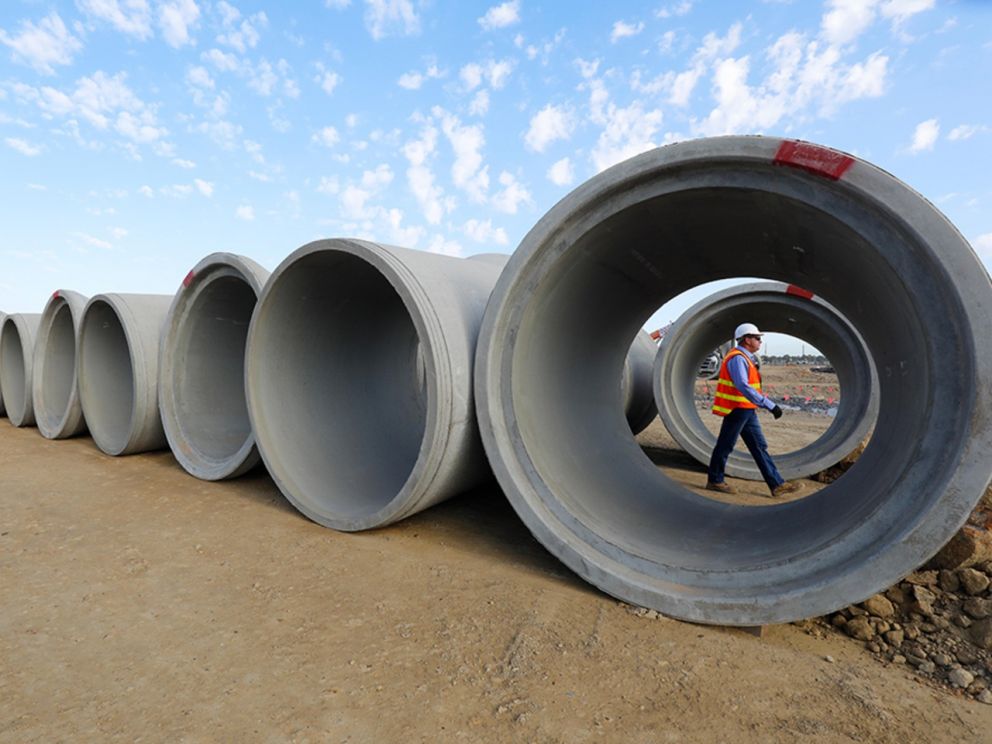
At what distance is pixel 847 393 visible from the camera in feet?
23.0

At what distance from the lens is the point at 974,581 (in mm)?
2715

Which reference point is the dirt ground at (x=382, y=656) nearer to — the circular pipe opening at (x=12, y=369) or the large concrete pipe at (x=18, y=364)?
the large concrete pipe at (x=18, y=364)

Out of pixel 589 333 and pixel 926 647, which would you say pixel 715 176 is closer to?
pixel 589 333

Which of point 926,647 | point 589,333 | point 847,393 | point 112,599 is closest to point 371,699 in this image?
point 112,599

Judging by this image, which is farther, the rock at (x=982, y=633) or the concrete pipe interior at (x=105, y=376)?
the concrete pipe interior at (x=105, y=376)

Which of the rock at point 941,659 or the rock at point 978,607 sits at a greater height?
the rock at point 978,607

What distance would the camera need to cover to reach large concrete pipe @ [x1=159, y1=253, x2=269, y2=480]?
15.3 ft

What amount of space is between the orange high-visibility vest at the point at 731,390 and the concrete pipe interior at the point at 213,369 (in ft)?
14.3

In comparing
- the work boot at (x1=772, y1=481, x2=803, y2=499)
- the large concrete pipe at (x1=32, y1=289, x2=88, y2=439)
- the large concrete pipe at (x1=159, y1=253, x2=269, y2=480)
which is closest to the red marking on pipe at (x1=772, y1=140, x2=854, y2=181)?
the large concrete pipe at (x1=159, y1=253, x2=269, y2=480)

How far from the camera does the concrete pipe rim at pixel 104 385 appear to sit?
220 inches

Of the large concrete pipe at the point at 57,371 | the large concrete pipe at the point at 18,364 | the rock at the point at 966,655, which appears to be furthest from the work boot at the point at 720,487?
the large concrete pipe at the point at 18,364

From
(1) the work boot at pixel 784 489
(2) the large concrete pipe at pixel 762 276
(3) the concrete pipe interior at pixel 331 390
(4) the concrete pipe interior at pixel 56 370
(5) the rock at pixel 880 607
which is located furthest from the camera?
(4) the concrete pipe interior at pixel 56 370

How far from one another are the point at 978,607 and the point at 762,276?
8.29 ft

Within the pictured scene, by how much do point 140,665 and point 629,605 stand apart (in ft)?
6.95
